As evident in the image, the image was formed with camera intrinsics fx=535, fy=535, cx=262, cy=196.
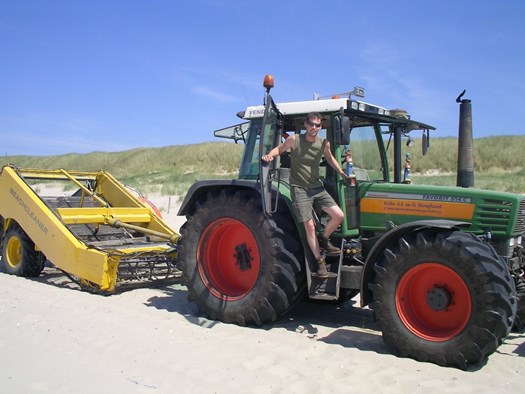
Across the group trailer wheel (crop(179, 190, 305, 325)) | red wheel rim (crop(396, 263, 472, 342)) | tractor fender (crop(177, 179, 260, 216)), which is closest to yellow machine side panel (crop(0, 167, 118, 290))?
trailer wheel (crop(179, 190, 305, 325))

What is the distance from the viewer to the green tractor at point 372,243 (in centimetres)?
425

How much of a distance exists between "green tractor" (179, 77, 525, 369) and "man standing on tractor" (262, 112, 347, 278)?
134 millimetres

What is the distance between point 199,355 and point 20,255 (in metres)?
4.39

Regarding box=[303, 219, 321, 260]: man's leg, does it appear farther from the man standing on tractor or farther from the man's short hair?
the man's short hair

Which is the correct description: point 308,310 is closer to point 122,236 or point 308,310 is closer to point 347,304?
point 347,304

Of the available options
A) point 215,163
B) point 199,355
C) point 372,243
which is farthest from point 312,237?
point 215,163

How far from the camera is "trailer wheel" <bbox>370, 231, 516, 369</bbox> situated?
408 centimetres

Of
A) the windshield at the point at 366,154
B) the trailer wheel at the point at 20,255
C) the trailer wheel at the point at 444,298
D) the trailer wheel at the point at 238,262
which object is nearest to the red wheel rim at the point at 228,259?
the trailer wheel at the point at 238,262

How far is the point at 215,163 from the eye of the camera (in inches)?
1302

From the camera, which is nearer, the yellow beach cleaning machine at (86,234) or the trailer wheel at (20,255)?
the yellow beach cleaning machine at (86,234)

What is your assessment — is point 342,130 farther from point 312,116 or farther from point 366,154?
point 366,154

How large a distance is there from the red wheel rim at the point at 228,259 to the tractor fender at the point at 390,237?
49.1 inches

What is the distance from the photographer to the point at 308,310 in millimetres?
6227

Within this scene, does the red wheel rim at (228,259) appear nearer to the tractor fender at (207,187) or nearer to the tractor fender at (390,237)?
the tractor fender at (207,187)
